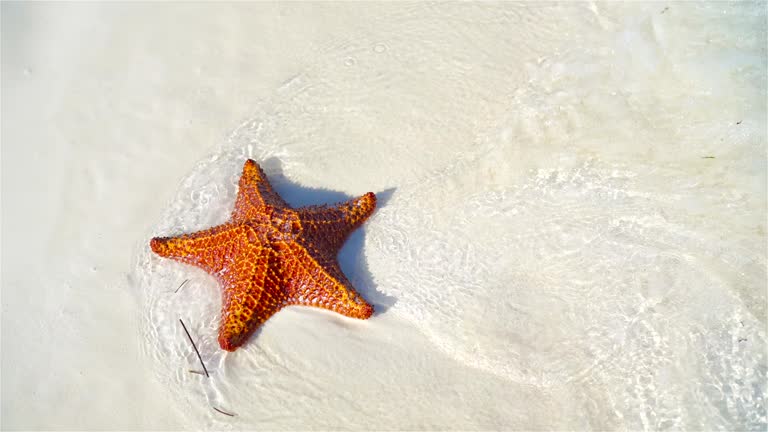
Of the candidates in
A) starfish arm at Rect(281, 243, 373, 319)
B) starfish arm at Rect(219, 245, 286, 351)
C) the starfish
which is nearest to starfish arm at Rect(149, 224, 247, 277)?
the starfish

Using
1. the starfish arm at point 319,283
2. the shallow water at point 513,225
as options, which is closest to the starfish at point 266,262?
the starfish arm at point 319,283

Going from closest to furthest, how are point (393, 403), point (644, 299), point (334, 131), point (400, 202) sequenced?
1. point (393, 403)
2. point (644, 299)
3. point (400, 202)
4. point (334, 131)

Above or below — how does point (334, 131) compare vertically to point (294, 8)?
below

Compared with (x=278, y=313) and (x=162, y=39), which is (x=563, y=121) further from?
(x=162, y=39)

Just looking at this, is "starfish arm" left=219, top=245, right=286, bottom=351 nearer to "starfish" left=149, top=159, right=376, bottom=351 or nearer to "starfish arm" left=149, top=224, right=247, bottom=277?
"starfish" left=149, top=159, right=376, bottom=351

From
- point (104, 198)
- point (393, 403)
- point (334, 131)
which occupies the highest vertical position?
point (104, 198)

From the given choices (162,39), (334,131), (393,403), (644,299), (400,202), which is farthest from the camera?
(162,39)

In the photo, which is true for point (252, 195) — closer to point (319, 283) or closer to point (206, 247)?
point (206, 247)

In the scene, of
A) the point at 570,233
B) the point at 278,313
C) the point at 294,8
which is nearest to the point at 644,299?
the point at 570,233
